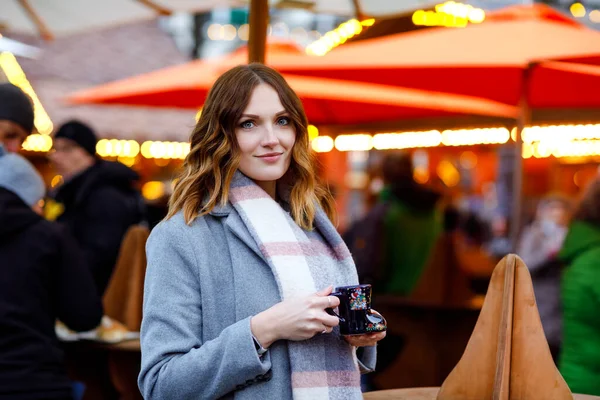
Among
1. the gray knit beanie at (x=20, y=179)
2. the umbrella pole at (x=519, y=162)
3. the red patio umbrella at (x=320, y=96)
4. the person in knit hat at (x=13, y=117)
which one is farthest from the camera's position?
the red patio umbrella at (x=320, y=96)

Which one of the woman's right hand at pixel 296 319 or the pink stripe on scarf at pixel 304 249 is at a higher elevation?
the pink stripe on scarf at pixel 304 249

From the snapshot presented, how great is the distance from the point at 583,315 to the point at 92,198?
8.30ft

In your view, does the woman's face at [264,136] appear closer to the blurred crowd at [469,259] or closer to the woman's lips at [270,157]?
the woman's lips at [270,157]

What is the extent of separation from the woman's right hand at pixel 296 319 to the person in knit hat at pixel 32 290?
143cm

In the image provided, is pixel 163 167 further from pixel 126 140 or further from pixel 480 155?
pixel 480 155

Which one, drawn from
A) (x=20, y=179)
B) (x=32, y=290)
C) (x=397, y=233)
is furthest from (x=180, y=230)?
(x=397, y=233)

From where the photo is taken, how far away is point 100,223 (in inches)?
167

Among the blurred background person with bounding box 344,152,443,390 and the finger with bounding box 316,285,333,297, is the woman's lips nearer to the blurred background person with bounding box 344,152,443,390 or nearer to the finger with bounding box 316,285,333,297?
the finger with bounding box 316,285,333,297

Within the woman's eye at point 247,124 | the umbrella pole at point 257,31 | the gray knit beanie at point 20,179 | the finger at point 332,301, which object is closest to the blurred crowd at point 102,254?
the gray knit beanie at point 20,179

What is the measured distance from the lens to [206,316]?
171cm

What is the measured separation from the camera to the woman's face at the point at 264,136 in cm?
181

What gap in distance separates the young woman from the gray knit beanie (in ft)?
4.13

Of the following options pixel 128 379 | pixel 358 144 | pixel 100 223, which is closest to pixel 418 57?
pixel 100 223

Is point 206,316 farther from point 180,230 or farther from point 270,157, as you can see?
point 270,157
